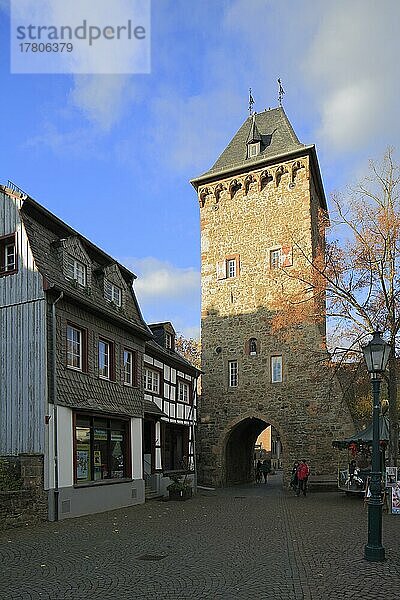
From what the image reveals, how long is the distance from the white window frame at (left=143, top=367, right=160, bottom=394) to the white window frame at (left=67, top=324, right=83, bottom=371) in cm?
637

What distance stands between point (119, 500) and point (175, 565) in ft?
36.1

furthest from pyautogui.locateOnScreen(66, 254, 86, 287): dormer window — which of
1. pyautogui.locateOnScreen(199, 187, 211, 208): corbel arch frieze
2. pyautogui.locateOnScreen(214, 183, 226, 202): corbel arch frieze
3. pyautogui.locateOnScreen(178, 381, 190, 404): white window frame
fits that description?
pyautogui.locateOnScreen(199, 187, 211, 208): corbel arch frieze

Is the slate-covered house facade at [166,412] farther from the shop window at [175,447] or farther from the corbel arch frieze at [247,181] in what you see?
the corbel arch frieze at [247,181]

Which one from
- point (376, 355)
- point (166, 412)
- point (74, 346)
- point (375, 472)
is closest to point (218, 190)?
point (166, 412)

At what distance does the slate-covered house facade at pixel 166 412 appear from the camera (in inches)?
1043

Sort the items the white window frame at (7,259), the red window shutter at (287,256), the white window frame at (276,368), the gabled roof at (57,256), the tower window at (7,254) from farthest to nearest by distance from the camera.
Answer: the red window shutter at (287,256) → the white window frame at (276,368) → the tower window at (7,254) → the white window frame at (7,259) → the gabled roof at (57,256)

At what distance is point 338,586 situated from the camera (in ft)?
30.4

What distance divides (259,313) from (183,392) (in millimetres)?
7681

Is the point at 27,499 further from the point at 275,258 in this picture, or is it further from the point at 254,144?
the point at 254,144

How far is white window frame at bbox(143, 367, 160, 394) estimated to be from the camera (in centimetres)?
2669

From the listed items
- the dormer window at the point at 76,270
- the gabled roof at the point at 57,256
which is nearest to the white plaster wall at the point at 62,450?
the gabled roof at the point at 57,256

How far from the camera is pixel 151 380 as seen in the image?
27.3m

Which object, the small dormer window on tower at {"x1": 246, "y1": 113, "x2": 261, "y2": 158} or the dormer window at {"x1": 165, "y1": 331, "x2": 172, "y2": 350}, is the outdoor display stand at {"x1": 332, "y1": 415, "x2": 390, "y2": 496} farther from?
the small dormer window on tower at {"x1": 246, "y1": 113, "x2": 261, "y2": 158}

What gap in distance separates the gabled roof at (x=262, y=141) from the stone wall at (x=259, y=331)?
0.91 m
